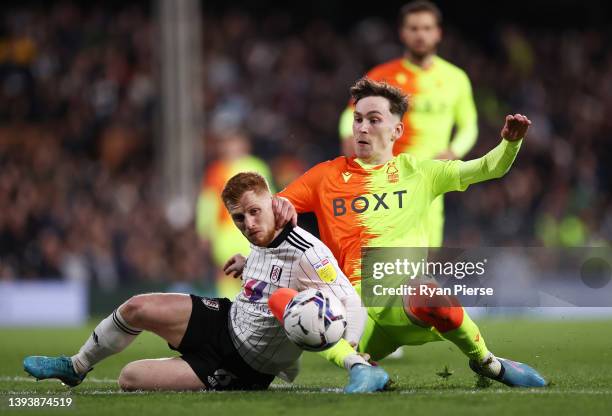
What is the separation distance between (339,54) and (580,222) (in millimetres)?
5280

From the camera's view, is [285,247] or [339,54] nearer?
[285,247]

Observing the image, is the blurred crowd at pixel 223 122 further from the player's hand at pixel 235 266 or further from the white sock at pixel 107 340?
the white sock at pixel 107 340

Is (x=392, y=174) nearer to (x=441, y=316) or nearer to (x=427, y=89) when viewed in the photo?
(x=441, y=316)

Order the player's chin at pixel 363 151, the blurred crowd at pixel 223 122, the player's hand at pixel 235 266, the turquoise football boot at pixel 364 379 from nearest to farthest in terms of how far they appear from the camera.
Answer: the turquoise football boot at pixel 364 379 → the player's hand at pixel 235 266 → the player's chin at pixel 363 151 → the blurred crowd at pixel 223 122

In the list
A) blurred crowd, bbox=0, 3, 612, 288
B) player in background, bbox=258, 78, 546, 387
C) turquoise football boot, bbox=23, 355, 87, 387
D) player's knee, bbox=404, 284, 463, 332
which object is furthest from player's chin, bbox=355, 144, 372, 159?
blurred crowd, bbox=0, 3, 612, 288

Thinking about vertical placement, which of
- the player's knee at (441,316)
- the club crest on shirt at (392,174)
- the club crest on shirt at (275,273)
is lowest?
the player's knee at (441,316)

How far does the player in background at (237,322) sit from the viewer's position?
530 cm

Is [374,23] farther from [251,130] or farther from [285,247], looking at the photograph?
[285,247]

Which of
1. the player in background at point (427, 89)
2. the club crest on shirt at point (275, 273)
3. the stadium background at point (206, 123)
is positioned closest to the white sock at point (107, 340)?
the club crest on shirt at point (275, 273)

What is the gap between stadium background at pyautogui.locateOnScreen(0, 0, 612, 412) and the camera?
15.8 m

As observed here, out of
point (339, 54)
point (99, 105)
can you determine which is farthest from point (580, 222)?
point (99, 105)

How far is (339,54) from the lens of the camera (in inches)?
768

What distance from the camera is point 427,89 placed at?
823 cm

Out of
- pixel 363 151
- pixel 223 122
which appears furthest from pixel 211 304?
pixel 223 122
